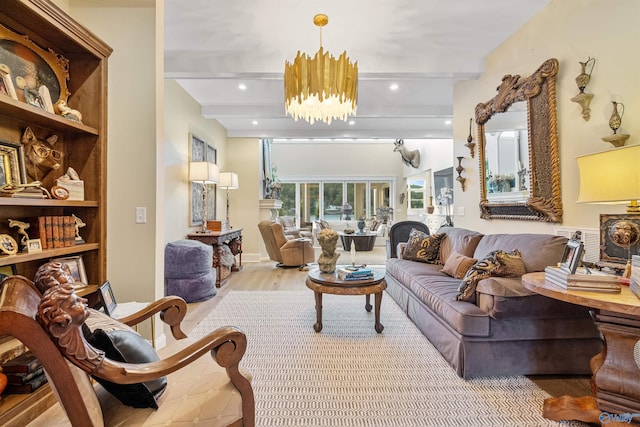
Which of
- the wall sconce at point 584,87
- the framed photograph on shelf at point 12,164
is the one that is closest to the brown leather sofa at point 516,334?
the wall sconce at point 584,87

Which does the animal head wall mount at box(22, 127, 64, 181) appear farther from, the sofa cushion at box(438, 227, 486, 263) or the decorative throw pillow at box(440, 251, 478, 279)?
the sofa cushion at box(438, 227, 486, 263)

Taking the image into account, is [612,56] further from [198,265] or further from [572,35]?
[198,265]

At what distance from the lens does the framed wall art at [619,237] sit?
1.79 meters

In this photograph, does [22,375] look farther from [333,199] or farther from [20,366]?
[333,199]

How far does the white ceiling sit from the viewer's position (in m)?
2.90

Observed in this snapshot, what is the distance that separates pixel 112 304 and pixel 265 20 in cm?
288

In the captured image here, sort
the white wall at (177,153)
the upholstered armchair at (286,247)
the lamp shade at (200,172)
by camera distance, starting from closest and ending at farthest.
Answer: the white wall at (177,153) → the lamp shade at (200,172) → the upholstered armchair at (286,247)

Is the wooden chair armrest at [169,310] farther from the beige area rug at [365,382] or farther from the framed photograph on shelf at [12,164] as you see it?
the framed photograph on shelf at [12,164]

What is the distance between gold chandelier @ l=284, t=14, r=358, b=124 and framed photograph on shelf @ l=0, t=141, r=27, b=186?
2.04 meters

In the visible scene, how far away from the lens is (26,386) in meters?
1.56

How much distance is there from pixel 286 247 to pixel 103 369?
5053 millimetres

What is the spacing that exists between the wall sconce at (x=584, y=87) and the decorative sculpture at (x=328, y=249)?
89.4 inches

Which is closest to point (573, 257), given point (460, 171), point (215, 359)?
point (215, 359)

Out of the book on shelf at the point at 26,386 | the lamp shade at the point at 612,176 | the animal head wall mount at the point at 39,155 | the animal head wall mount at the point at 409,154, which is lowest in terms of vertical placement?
the book on shelf at the point at 26,386
